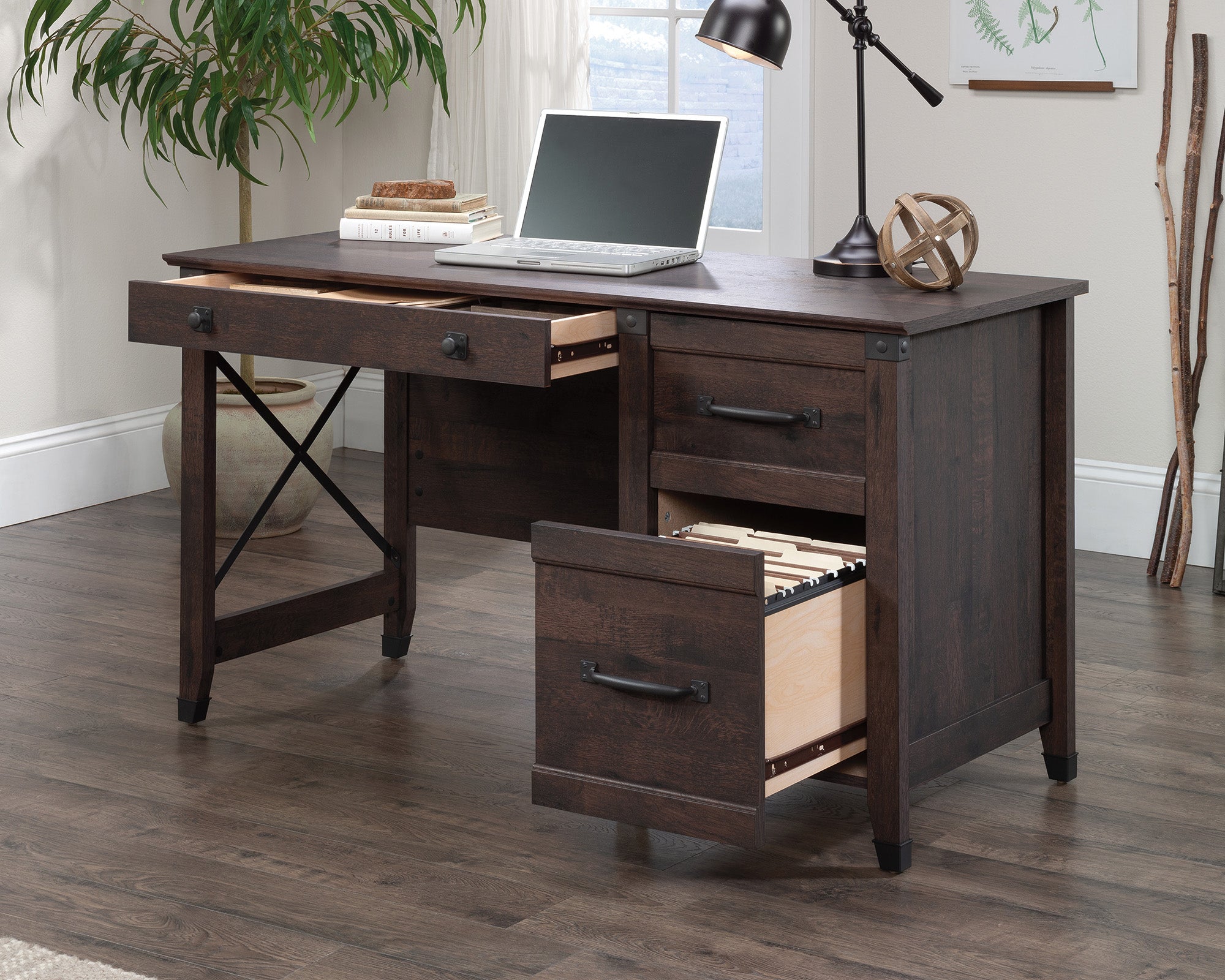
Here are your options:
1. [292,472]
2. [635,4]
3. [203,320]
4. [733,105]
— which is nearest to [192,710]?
[292,472]

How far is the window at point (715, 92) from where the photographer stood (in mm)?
4180

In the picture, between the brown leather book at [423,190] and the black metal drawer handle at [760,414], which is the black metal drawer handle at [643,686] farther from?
the brown leather book at [423,190]

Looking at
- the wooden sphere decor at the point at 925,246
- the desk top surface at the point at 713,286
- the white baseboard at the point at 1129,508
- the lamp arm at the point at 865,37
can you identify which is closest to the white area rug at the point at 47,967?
the desk top surface at the point at 713,286

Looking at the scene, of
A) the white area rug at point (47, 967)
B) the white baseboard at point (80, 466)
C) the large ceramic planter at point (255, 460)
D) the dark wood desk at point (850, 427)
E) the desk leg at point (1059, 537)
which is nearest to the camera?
the white area rug at point (47, 967)

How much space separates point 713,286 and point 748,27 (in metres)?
0.38

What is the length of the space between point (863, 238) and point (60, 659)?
164 cm

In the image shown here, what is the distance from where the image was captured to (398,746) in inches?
107

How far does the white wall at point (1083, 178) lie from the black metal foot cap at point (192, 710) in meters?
2.06

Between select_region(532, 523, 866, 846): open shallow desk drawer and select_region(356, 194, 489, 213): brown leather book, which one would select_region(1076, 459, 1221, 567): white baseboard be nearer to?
select_region(356, 194, 489, 213): brown leather book

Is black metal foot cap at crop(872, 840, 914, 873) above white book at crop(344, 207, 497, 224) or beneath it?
beneath

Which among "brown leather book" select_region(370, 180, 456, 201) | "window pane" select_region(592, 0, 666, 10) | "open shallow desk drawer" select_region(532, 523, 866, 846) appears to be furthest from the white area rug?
"window pane" select_region(592, 0, 666, 10)

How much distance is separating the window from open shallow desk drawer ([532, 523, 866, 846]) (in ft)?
7.10

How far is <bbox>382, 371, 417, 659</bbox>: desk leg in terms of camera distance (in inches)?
121

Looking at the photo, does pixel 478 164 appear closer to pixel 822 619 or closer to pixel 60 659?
pixel 60 659
